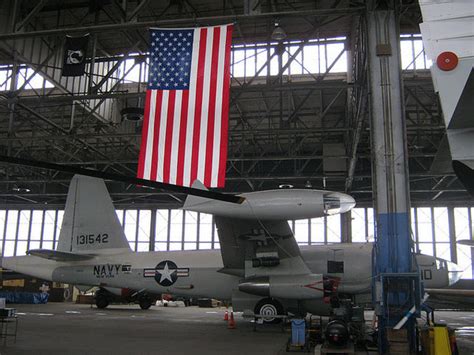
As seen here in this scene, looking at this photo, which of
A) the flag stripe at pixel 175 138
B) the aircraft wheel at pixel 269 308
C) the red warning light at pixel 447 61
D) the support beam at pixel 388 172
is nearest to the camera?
the red warning light at pixel 447 61

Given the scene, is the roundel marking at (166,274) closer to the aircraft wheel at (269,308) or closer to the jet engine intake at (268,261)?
the aircraft wheel at (269,308)

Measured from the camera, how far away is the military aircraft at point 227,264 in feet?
42.6

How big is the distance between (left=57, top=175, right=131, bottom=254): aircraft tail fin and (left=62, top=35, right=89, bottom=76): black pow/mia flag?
5.22 m

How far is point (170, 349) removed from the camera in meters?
8.67

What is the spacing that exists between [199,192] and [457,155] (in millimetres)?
2068

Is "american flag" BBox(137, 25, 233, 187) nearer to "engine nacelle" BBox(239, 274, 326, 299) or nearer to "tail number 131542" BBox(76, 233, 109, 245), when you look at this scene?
"engine nacelle" BBox(239, 274, 326, 299)

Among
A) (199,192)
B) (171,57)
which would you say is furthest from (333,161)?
(199,192)

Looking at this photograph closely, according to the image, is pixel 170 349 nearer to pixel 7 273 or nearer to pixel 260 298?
pixel 260 298

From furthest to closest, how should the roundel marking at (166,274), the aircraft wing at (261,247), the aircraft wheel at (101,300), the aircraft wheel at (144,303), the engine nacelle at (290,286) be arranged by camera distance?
1. the aircraft wheel at (101,300)
2. the aircraft wheel at (144,303)
3. the roundel marking at (166,274)
4. the aircraft wing at (261,247)
5. the engine nacelle at (290,286)

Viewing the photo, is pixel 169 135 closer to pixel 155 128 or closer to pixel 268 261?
pixel 155 128

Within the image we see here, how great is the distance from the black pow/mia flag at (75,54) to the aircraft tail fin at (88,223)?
206 inches

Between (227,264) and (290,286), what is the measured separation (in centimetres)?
255

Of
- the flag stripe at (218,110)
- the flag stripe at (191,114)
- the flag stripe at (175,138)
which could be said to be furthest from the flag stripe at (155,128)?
the flag stripe at (218,110)

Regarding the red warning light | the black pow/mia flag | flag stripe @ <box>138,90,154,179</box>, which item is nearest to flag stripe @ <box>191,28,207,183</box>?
flag stripe @ <box>138,90,154,179</box>
